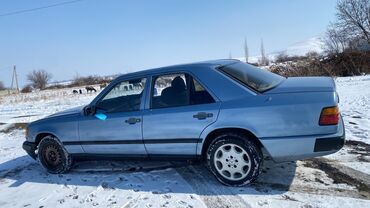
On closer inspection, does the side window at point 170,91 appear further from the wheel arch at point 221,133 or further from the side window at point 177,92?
the wheel arch at point 221,133

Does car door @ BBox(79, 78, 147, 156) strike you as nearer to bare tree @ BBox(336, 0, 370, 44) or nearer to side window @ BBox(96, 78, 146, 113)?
side window @ BBox(96, 78, 146, 113)

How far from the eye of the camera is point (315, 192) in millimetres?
4082

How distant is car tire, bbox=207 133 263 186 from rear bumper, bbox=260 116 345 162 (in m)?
0.21

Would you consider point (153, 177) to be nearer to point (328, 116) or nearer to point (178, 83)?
point (178, 83)

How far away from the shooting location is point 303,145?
405 cm

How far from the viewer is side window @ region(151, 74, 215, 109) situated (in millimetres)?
4570

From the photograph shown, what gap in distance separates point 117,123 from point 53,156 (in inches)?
61.7

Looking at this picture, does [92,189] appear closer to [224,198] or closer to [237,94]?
[224,198]

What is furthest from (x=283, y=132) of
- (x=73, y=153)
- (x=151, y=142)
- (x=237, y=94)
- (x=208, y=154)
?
(x=73, y=153)

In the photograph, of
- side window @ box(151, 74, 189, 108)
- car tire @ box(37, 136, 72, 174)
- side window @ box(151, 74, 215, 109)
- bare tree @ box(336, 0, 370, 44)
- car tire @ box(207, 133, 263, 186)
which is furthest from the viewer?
bare tree @ box(336, 0, 370, 44)

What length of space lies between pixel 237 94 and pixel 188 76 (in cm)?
80

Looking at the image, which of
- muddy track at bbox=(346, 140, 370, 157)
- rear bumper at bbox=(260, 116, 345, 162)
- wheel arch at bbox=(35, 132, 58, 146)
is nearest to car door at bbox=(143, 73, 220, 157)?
rear bumper at bbox=(260, 116, 345, 162)

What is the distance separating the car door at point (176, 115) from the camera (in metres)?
4.48

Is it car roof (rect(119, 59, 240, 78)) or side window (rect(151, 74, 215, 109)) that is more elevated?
car roof (rect(119, 59, 240, 78))
